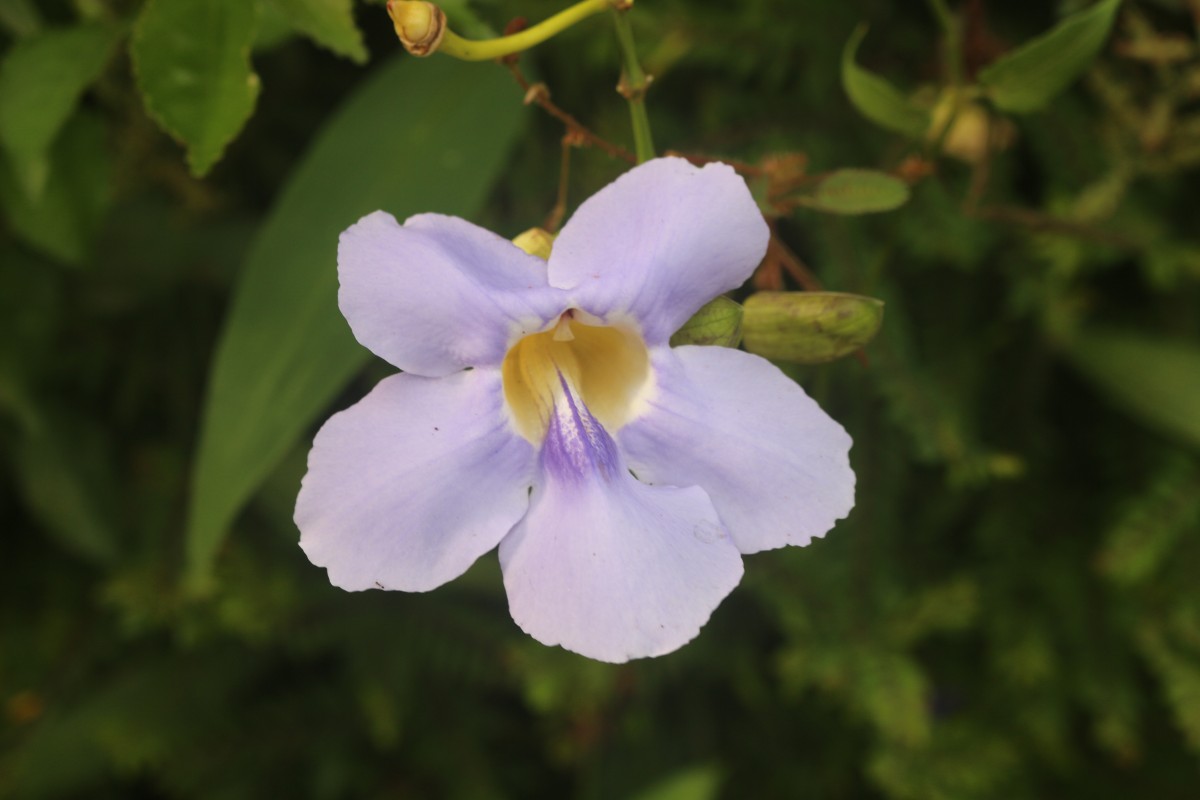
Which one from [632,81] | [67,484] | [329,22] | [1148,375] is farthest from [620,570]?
[67,484]

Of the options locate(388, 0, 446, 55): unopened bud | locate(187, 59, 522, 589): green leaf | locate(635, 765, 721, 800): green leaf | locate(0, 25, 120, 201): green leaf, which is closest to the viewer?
locate(388, 0, 446, 55): unopened bud

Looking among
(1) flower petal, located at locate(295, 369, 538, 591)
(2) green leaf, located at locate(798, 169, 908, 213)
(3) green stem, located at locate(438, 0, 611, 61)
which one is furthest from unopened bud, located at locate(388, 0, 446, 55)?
(2) green leaf, located at locate(798, 169, 908, 213)

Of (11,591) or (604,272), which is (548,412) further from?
(11,591)

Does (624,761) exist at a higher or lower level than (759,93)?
lower

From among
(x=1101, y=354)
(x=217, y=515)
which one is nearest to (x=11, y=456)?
(x=217, y=515)

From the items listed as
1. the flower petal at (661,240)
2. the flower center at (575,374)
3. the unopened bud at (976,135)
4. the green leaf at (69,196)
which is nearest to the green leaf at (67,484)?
the green leaf at (69,196)

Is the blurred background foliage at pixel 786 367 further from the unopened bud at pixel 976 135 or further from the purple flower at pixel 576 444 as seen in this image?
the purple flower at pixel 576 444

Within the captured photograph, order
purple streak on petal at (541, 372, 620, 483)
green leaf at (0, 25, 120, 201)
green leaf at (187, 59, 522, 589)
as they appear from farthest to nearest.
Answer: green leaf at (187, 59, 522, 589) → green leaf at (0, 25, 120, 201) → purple streak on petal at (541, 372, 620, 483)

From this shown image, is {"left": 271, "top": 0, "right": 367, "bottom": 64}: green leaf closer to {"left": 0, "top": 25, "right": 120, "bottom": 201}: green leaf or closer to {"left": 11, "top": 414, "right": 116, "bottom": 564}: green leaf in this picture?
{"left": 0, "top": 25, "right": 120, "bottom": 201}: green leaf
